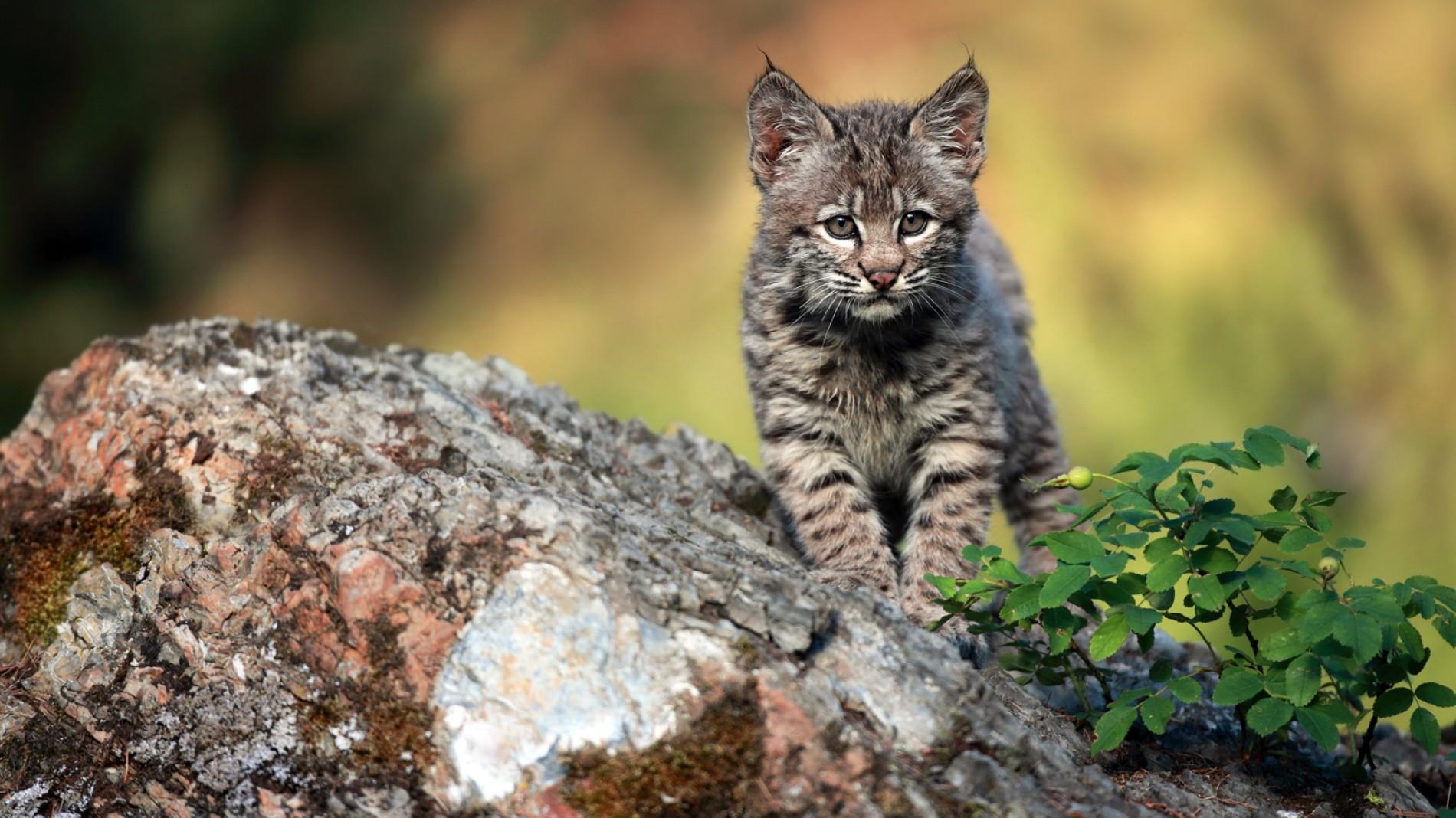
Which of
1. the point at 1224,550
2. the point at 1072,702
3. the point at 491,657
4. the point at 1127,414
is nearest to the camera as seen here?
the point at 491,657

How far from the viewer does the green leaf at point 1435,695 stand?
10.2ft

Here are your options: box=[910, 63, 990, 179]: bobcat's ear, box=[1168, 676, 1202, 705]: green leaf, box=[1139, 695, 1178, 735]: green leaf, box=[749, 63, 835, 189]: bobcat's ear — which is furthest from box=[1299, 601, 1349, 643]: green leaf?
box=[749, 63, 835, 189]: bobcat's ear

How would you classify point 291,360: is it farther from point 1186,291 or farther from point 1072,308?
point 1186,291

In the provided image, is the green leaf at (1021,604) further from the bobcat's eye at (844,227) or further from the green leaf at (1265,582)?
the bobcat's eye at (844,227)

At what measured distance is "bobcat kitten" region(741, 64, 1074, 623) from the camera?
13.7 ft

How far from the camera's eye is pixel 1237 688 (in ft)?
10.2

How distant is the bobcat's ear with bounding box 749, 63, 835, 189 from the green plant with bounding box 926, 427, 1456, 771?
66.5 inches

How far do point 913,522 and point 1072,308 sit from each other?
3.50 meters

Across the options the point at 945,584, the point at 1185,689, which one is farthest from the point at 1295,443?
the point at 945,584

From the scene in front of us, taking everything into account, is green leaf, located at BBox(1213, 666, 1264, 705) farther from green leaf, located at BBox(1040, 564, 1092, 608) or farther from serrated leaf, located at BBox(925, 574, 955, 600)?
serrated leaf, located at BBox(925, 574, 955, 600)

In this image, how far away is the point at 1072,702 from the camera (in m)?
3.77

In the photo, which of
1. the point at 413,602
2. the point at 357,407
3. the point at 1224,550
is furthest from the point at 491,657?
the point at 1224,550

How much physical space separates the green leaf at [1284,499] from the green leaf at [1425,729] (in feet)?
1.98

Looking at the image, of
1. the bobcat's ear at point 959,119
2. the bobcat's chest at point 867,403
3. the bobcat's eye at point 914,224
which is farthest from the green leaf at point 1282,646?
the bobcat's ear at point 959,119
